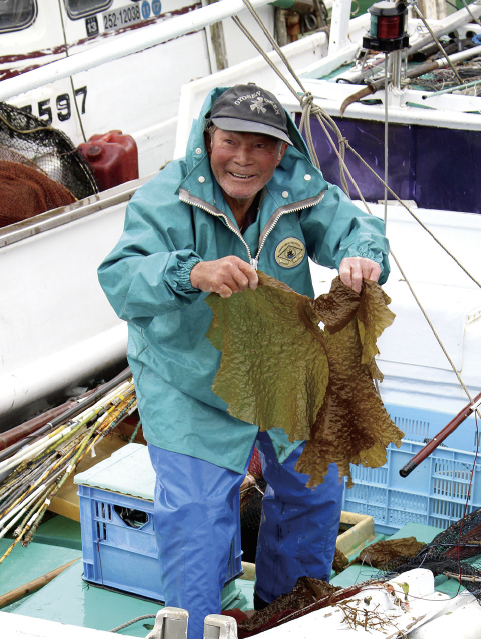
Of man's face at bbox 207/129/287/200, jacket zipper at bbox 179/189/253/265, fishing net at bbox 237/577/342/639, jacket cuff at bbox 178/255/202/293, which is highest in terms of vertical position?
man's face at bbox 207/129/287/200

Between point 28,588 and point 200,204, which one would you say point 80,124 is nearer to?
point 28,588

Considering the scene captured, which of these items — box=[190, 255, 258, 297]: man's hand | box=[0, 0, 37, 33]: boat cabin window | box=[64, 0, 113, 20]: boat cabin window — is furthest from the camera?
box=[64, 0, 113, 20]: boat cabin window

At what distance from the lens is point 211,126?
108 inches

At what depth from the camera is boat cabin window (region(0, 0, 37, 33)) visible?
6688mm

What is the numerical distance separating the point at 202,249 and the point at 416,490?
201cm

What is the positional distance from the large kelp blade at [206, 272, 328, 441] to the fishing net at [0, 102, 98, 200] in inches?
124

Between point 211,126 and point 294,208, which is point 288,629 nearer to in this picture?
point 294,208

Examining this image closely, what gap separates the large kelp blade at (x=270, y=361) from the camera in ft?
8.65

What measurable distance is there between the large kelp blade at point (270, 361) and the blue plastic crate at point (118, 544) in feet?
3.27

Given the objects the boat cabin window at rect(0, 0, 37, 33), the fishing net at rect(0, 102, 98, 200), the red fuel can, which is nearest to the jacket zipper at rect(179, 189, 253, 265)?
the fishing net at rect(0, 102, 98, 200)

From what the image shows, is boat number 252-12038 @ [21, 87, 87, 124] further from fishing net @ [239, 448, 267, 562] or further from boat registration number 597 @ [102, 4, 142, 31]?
fishing net @ [239, 448, 267, 562]

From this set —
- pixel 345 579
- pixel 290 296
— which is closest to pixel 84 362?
pixel 345 579

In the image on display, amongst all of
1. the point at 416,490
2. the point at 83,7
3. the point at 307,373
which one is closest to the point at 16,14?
the point at 83,7

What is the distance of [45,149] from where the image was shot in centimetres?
559
